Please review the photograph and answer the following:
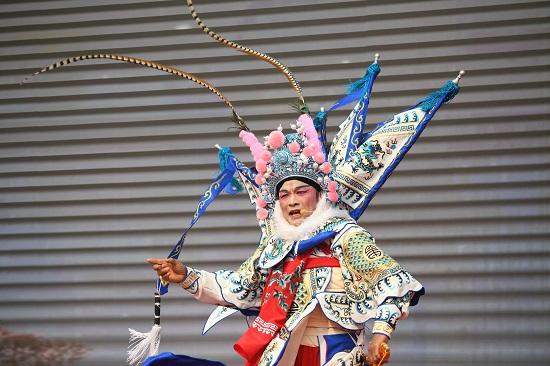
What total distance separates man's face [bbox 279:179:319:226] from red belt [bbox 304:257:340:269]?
5.9 inches

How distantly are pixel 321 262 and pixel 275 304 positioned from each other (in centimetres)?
23

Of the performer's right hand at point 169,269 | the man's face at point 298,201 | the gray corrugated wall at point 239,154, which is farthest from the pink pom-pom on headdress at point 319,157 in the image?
the gray corrugated wall at point 239,154

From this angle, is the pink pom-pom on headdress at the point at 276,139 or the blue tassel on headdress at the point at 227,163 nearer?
the pink pom-pom on headdress at the point at 276,139

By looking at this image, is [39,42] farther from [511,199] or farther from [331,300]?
[331,300]

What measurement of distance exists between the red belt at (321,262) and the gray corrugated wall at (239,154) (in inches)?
92.7

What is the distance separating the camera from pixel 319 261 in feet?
12.4

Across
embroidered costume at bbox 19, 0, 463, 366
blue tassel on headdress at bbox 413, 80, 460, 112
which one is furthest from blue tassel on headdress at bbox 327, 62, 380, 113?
blue tassel on headdress at bbox 413, 80, 460, 112

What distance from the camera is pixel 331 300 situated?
3662 millimetres

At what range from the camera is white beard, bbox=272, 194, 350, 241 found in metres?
3.79

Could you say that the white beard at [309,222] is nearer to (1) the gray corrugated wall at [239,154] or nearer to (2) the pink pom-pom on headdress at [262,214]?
(2) the pink pom-pom on headdress at [262,214]

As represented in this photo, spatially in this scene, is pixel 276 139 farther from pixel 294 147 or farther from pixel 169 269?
pixel 169 269

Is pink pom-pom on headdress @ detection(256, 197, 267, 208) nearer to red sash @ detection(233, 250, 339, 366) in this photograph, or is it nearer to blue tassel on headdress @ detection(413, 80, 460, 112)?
red sash @ detection(233, 250, 339, 366)

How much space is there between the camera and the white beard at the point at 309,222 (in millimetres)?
3793

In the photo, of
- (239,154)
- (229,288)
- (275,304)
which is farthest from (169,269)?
(239,154)
